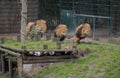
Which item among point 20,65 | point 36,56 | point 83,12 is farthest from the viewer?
point 83,12

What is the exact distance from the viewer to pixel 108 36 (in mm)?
18219

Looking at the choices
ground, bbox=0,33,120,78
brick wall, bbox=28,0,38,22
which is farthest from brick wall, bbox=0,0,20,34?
ground, bbox=0,33,120,78

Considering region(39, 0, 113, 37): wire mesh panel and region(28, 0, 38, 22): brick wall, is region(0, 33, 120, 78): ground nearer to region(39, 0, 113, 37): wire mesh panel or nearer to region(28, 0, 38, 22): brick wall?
region(39, 0, 113, 37): wire mesh panel

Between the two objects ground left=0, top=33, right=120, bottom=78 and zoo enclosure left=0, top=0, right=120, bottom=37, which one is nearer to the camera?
ground left=0, top=33, right=120, bottom=78

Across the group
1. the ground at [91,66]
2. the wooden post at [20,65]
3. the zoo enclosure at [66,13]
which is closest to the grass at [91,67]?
the ground at [91,66]

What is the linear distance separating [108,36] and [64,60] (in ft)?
22.7

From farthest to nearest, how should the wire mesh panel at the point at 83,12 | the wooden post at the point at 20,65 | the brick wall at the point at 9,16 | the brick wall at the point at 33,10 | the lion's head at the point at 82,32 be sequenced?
the brick wall at the point at 33,10
the brick wall at the point at 9,16
the wire mesh panel at the point at 83,12
the lion's head at the point at 82,32
the wooden post at the point at 20,65

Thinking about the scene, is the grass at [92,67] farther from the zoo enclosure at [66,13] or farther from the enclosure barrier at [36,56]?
the zoo enclosure at [66,13]

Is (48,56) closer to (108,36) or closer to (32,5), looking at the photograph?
(108,36)

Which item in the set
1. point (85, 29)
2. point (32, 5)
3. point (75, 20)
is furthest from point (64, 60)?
point (32, 5)

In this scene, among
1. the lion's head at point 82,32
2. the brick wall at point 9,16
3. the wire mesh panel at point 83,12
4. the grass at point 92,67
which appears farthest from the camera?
the brick wall at point 9,16

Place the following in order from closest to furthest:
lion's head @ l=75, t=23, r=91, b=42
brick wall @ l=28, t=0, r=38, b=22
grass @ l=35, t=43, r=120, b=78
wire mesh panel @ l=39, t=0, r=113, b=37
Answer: grass @ l=35, t=43, r=120, b=78 < lion's head @ l=75, t=23, r=91, b=42 < wire mesh panel @ l=39, t=0, r=113, b=37 < brick wall @ l=28, t=0, r=38, b=22

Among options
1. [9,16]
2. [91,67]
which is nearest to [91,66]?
[91,67]

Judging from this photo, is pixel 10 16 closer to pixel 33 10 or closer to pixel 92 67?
pixel 33 10
